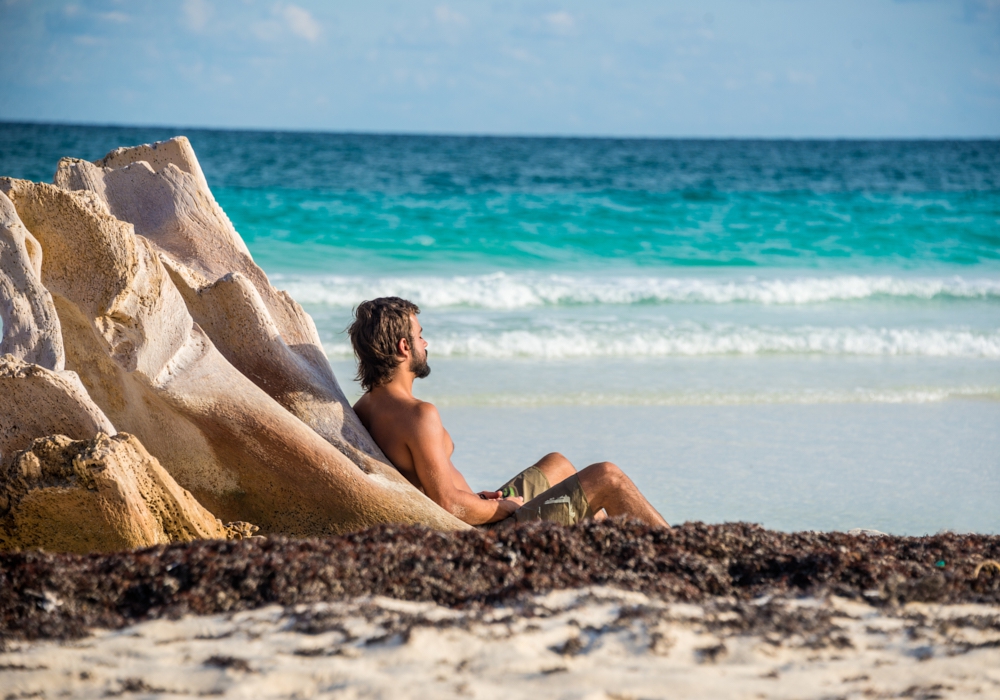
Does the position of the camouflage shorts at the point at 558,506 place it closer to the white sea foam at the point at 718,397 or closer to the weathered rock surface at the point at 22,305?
the weathered rock surface at the point at 22,305

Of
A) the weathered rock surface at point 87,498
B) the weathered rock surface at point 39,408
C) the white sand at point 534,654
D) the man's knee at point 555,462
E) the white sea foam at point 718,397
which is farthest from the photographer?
the white sea foam at point 718,397

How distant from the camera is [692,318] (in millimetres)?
10109

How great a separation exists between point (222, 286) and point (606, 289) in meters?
8.09

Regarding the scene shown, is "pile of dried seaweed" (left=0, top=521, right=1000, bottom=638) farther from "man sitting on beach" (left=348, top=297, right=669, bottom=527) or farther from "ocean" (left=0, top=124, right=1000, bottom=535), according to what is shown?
"ocean" (left=0, top=124, right=1000, bottom=535)

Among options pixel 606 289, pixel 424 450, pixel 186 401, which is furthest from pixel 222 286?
pixel 606 289

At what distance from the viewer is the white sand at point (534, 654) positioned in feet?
7.22

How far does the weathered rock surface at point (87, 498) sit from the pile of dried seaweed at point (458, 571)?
281 mm

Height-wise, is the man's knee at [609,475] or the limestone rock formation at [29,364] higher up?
the limestone rock formation at [29,364]

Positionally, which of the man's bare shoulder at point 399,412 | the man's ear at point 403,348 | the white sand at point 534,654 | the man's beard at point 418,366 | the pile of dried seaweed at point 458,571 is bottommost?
the white sand at point 534,654

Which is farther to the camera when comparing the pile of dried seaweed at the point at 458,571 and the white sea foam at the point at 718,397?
the white sea foam at the point at 718,397

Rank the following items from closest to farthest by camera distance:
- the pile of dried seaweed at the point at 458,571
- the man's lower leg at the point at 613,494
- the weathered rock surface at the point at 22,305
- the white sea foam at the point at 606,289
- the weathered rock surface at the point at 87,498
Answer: the pile of dried seaweed at the point at 458,571
the weathered rock surface at the point at 87,498
the weathered rock surface at the point at 22,305
the man's lower leg at the point at 613,494
the white sea foam at the point at 606,289

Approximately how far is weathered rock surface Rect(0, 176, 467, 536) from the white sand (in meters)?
1.10

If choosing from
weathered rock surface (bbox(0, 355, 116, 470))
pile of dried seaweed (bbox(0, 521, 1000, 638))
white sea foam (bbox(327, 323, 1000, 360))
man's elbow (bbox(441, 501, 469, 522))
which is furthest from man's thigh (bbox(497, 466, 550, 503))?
white sea foam (bbox(327, 323, 1000, 360))

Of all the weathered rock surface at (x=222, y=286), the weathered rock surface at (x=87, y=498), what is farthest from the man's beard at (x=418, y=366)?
the weathered rock surface at (x=87, y=498)
